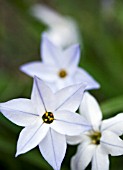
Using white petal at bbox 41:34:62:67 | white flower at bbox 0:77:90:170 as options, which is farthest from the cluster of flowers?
white petal at bbox 41:34:62:67

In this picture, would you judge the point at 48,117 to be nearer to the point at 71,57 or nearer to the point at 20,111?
the point at 20,111

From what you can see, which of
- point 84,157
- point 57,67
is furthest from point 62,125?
point 57,67

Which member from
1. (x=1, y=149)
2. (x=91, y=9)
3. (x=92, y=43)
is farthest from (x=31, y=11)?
(x=1, y=149)

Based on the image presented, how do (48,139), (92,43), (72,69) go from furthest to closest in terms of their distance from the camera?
(92,43) < (72,69) < (48,139)

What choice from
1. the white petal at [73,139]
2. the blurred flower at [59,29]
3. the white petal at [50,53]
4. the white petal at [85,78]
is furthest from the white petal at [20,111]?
the blurred flower at [59,29]

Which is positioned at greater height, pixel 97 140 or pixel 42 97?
pixel 42 97

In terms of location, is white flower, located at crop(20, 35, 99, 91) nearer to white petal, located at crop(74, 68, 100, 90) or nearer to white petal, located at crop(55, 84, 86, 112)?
white petal, located at crop(74, 68, 100, 90)

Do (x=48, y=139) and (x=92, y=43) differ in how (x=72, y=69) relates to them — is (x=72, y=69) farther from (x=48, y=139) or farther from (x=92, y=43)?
(x=92, y=43)
